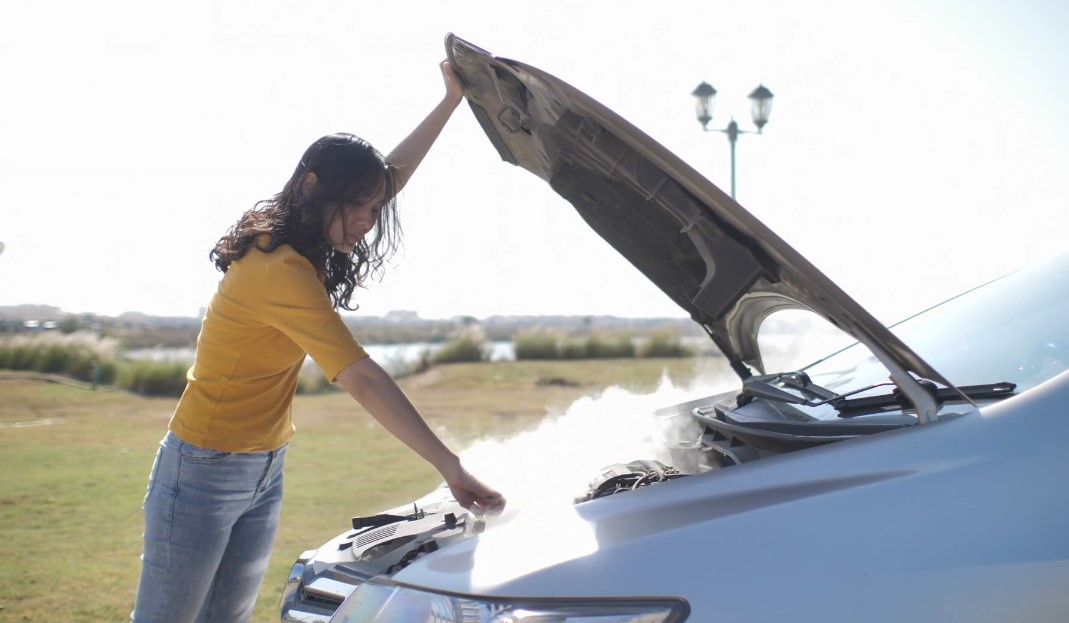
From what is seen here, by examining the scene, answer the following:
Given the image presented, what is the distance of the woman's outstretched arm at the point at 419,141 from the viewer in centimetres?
264

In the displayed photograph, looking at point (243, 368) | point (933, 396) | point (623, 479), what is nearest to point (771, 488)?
point (933, 396)

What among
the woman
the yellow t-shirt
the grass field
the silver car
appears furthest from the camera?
the grass field

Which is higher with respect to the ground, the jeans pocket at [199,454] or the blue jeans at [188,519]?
the jeans pocket at [199,454]

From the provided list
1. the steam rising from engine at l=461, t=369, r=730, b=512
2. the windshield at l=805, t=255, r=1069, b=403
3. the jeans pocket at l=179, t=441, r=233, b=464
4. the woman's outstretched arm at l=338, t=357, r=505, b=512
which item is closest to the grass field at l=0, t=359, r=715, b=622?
the steam rising from engine at l=461, t=369, r=730, b=512

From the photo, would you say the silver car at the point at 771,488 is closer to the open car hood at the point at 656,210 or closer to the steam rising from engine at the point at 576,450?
the open car hood at the point at 656,210

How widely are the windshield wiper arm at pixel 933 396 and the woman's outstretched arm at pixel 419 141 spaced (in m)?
1.49

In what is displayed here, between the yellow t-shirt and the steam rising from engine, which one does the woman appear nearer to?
the yellow t-shirt

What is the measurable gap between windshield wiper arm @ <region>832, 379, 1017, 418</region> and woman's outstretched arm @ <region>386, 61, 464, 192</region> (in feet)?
4.88

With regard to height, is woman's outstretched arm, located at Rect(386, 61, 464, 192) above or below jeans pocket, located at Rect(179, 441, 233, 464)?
above

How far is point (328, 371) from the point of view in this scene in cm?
188

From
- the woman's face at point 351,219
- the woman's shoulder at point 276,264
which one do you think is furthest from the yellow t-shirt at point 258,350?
the woman's face at point 351,219

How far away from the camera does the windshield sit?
1964mm

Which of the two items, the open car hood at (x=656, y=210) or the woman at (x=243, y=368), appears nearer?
the open car hood at (x=656, y=210)

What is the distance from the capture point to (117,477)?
8203mm
